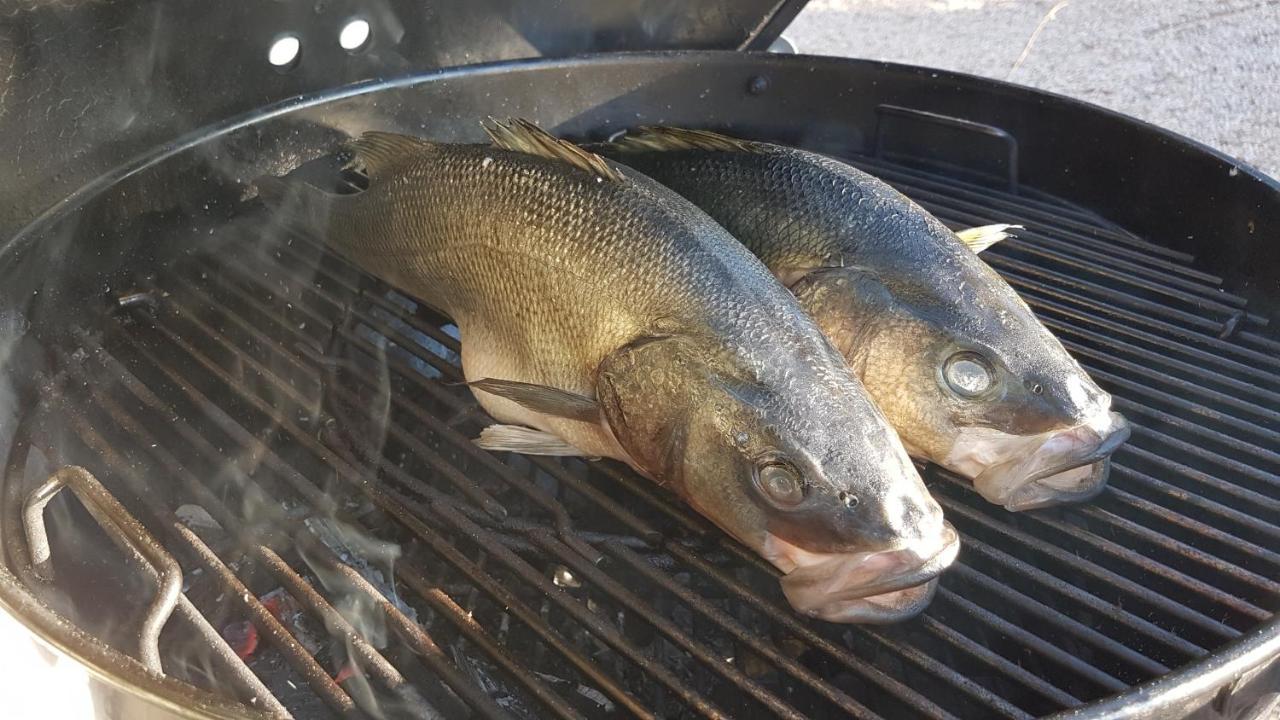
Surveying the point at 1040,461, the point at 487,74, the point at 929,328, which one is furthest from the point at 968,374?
A: the point at 487,74

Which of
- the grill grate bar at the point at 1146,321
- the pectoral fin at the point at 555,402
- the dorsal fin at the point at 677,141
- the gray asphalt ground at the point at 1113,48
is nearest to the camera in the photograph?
the pectoral fin at the point at 555,402

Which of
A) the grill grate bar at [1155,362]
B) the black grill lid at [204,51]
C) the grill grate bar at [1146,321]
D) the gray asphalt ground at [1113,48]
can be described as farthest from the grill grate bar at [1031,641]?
the gray asphalt ground at [1113,48]

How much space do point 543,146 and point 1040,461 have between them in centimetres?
145

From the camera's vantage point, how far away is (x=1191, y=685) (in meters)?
1.66

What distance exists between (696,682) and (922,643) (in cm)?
52

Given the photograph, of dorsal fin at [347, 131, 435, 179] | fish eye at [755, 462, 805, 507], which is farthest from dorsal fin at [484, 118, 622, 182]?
fish eye at [755, 462, 805, 507]

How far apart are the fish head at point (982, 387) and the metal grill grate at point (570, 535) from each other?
0.11 m

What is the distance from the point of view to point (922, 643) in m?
2.14

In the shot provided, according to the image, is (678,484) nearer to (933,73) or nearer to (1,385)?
(1,385)

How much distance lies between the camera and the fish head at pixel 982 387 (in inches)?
85.8

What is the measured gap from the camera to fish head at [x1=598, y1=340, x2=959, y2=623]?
1.84m

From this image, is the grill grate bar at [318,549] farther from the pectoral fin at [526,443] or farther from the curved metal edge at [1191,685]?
the curved metal edge at [1191,685]

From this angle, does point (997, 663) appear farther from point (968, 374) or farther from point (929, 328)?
point (929, 328)

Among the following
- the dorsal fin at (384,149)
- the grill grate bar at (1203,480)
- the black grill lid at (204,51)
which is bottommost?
the grill grate bar at (1203,480)
